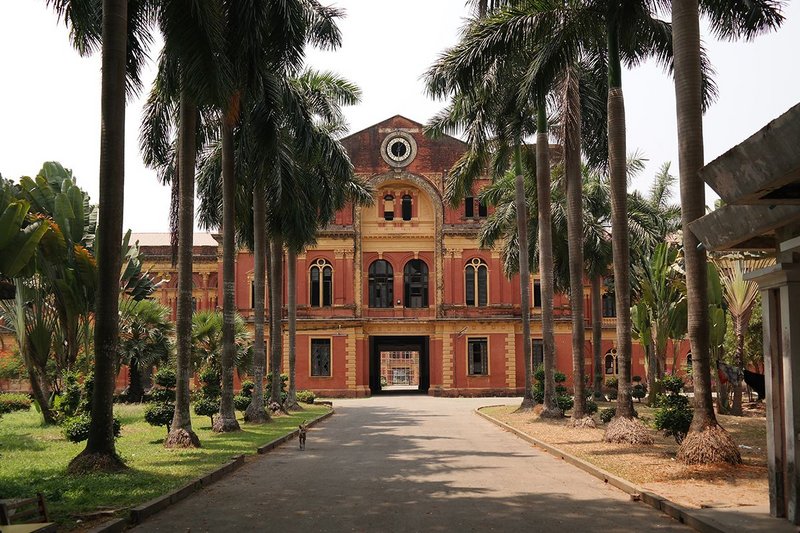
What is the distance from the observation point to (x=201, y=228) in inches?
1136

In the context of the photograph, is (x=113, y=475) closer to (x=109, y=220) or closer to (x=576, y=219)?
(x=109, y=220)

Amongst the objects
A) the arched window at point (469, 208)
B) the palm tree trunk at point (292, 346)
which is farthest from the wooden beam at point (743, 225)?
the arched window at point (469, 208)

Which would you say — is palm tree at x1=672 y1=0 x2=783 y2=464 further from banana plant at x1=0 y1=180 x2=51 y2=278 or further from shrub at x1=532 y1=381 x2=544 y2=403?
shrub at x1=532 y1=381 x2=544 y2=403

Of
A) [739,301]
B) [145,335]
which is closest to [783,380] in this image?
[739,301]

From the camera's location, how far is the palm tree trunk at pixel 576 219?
71.2ft

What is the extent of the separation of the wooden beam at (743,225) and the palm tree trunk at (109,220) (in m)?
9.22

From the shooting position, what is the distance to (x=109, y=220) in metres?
13.3

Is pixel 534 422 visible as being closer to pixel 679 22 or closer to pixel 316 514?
pixel 679 22

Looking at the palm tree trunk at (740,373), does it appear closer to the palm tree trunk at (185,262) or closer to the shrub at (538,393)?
the shrub at (538,393)

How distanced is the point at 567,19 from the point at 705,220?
10475 millimetres

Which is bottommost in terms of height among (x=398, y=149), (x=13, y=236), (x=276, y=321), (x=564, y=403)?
(x=564, y=403)

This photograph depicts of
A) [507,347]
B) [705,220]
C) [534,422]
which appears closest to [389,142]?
[507,347]

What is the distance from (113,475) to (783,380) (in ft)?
31.9

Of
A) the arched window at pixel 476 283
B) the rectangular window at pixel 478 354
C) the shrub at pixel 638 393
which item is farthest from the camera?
the arched window at pixel 476 283
